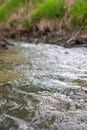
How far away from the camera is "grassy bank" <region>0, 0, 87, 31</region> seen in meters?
14.1

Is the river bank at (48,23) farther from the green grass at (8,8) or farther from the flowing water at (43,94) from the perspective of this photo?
the flowing water at (43,94)

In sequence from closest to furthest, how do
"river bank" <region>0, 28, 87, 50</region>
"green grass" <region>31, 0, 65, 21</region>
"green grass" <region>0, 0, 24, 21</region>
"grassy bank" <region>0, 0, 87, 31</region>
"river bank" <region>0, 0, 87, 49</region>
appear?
"river bank" <region>0, 28, 87, 50</region> → "river bank" <region>0, 0, 87, 49</region> → "grassy bank" <region>0, 0, 87, 31</region> → "green grass" <region>31, 0, 65, 21</region> → "green grass" <region>0, 0, 24, 21</region>

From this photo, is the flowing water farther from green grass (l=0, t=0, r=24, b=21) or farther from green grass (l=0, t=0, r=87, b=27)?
green grass (l=0, t=0, r=24, b=21)

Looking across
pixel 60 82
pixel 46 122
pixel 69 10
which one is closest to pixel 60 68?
pixel 60 82

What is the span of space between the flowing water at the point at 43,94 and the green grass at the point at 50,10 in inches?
257

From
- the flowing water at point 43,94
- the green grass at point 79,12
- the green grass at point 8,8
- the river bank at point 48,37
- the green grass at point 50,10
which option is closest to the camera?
the flowing water at point 43,94

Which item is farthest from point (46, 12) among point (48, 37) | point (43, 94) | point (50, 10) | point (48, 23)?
point (43, 94)

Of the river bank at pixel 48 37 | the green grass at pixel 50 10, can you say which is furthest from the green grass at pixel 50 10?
the river bank at pixel 48 37

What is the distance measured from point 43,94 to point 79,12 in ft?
31.3

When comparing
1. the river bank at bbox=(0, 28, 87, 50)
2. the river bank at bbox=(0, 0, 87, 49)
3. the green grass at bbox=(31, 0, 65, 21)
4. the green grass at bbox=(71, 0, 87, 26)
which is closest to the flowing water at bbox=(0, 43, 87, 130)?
the river bank at bbox=(0, 28, 87, 50)

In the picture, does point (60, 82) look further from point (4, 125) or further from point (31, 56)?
point (31, 56)

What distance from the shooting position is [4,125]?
389 centimetres

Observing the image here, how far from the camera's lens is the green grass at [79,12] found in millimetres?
13821

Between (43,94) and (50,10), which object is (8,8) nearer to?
(50,10)
